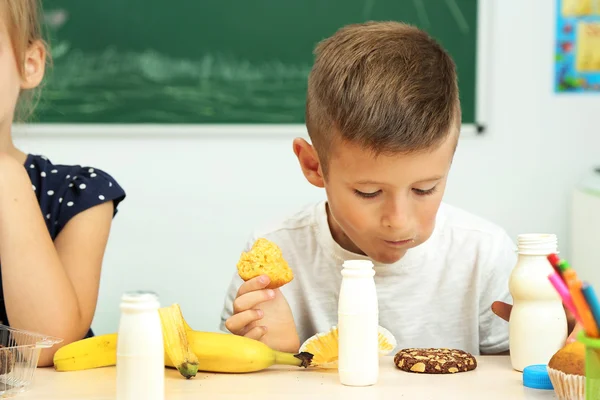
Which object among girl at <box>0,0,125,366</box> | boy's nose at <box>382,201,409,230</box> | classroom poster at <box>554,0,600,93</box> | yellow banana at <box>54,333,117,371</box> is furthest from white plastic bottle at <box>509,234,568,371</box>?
classroom poster at <box>554,0,600,93</box>

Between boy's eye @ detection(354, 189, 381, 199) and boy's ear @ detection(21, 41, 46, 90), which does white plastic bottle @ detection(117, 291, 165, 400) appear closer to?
boy's eye @ detection(354, 189, 381, 199)

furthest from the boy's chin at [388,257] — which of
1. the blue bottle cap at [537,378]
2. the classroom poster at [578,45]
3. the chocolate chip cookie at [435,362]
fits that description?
the classroom poster at [578,45]

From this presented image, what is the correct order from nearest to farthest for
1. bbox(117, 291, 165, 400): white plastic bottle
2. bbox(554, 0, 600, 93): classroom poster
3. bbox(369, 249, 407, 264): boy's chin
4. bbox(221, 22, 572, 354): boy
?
bbox(117, 291, 165, 400): white plastic bottle < bbox(221, 22, 572, 354): boy < bbox(369, 249, 407, 264): boy's chin < bbox(554, 0, 600, 93): classroom poster

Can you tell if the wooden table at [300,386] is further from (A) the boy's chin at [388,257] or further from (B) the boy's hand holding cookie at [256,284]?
(A) the boy's chin at [388,257]

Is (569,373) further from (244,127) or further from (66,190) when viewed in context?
(244,127)

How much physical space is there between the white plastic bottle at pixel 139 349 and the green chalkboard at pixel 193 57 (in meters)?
1.97

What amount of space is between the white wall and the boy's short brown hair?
148 cm

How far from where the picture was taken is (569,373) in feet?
2.72

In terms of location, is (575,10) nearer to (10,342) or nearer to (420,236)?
(420,236)

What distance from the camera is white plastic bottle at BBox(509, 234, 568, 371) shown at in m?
0.99

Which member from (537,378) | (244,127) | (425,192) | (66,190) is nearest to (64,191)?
(66,190)

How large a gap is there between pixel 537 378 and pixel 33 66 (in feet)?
3.45

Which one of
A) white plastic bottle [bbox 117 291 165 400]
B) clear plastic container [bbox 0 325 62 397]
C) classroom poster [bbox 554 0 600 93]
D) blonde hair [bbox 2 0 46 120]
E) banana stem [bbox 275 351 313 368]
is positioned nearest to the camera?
white plastic bottle [bbox 117 291 165 400]

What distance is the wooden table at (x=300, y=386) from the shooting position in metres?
0.89
